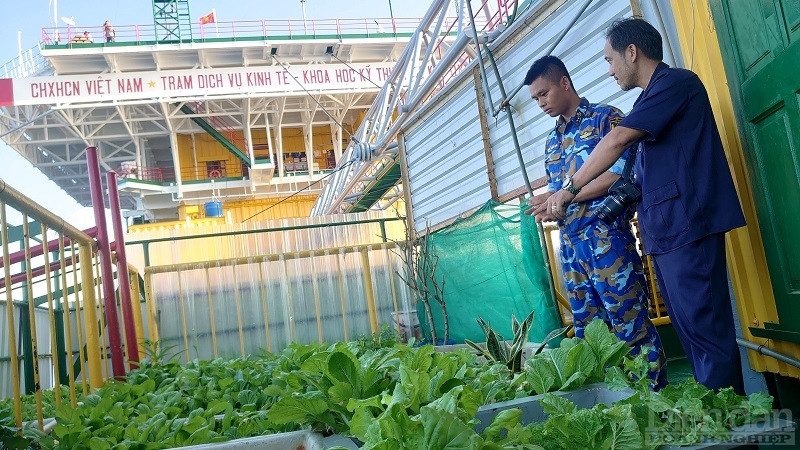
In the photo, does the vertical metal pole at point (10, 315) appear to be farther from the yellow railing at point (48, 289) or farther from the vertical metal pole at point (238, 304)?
the vertical metal pole at point (238, 304)

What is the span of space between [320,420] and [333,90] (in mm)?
17556

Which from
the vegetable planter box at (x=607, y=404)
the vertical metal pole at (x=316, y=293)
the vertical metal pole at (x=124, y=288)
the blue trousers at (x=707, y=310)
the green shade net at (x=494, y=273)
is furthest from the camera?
the vertical metal pole at (x=316, y=293)

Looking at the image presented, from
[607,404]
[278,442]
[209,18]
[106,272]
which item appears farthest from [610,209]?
[209,18]

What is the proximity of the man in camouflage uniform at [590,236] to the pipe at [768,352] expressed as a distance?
0.32m

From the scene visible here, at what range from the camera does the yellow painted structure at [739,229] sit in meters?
2.14

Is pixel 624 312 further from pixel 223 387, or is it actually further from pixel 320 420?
pixel 223 387

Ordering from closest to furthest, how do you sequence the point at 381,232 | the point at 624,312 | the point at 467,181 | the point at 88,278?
the point at 624,312 → the point at 88,278 → the point at 467,181 → the point at 381,232

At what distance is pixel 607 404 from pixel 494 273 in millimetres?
2941

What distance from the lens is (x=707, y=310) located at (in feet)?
5.67

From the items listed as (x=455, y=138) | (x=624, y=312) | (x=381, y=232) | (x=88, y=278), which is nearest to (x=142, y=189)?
(x=381, y=232)

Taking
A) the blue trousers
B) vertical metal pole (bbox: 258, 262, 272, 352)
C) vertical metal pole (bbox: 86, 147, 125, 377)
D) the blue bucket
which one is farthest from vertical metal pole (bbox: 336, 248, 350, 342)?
the blue bucket

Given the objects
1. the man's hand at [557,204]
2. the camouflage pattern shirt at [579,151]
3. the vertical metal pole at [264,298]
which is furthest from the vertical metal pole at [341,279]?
the man's hand at [557,204]

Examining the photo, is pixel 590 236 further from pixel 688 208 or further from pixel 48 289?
pixel 48 289

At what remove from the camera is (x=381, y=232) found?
7.57 m
